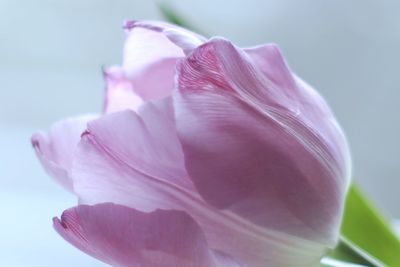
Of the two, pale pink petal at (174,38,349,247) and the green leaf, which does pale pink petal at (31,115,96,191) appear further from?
the green leaf

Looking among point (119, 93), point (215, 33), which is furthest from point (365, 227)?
point (215, 33)

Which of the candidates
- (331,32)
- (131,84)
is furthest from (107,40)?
(131,84)

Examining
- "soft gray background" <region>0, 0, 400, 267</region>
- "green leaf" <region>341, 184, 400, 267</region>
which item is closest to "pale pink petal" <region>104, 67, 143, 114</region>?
"green leaf" <region>341, 184, 400, 267</region>

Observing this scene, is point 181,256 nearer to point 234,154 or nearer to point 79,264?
point 234,154

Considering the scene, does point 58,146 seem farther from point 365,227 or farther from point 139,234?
point 365,227

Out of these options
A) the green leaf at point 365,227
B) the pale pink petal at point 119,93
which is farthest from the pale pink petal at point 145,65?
the green leaf at point 365,227

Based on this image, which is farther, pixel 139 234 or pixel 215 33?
pixel 215 33
